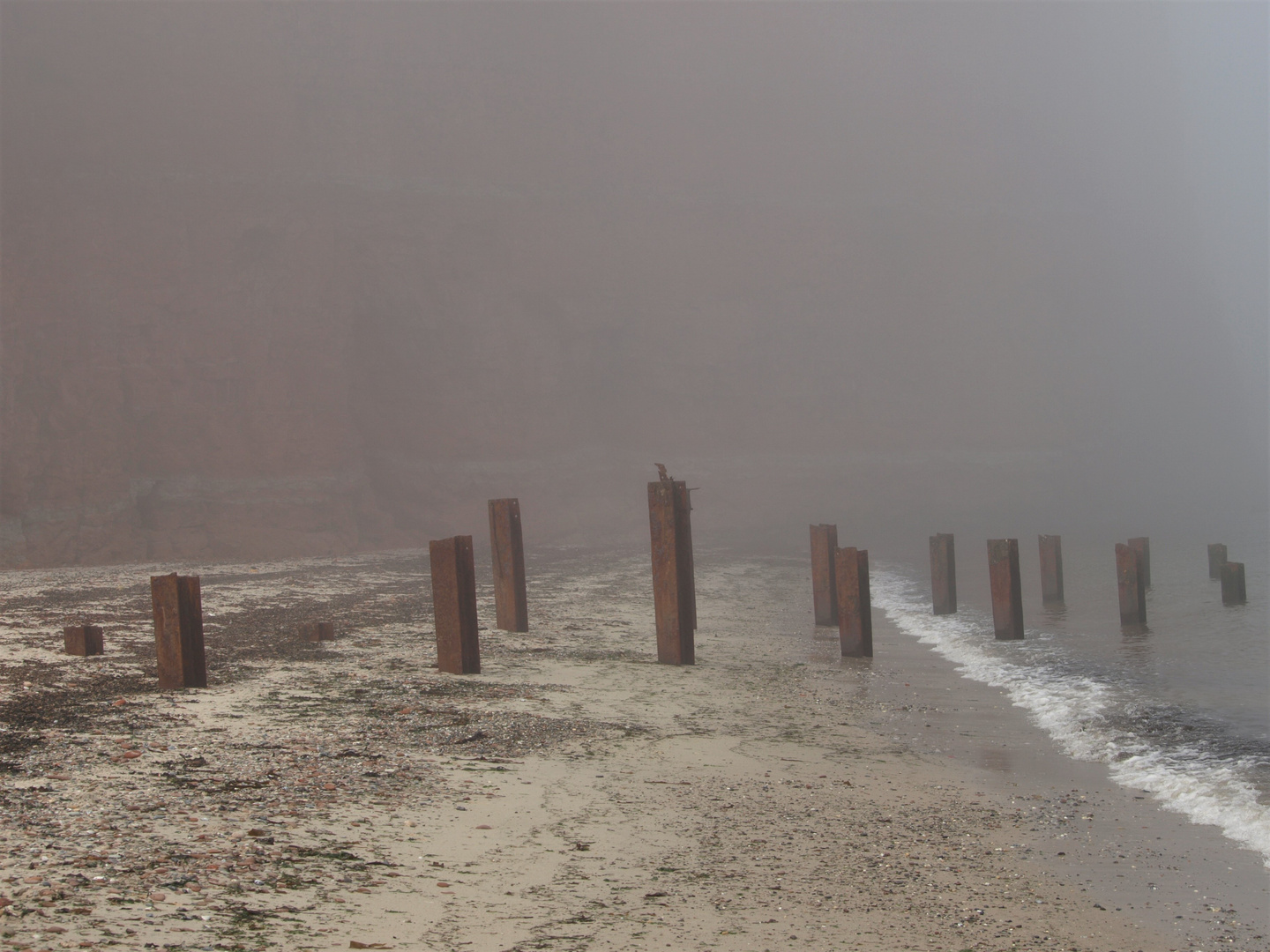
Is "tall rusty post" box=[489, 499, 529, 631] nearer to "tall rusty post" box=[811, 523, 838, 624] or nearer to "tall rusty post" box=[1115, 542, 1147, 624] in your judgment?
"tall rusty post" box=[811, 523, 838, 624]

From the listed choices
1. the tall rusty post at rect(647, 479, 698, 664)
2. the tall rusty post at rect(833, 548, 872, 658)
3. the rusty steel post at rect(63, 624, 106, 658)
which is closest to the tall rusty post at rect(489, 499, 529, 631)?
the tall rusty post at rect(647, 479, 698, 664)

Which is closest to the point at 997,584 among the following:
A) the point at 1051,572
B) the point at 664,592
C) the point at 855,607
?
the point at 855,607

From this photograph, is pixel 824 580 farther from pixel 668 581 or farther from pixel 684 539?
pixel 668 581

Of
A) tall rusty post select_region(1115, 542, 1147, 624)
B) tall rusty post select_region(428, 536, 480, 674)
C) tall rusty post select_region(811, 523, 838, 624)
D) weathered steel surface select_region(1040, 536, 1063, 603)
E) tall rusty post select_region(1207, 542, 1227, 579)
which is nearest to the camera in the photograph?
tall rusty post select_region(428, 536, 480, 674)

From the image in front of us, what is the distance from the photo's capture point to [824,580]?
49.1ft

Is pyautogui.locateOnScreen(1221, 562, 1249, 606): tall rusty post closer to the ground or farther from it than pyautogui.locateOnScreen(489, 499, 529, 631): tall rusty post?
closer to the ground

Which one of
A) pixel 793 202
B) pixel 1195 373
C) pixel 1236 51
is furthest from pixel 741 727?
pixel 1236 51

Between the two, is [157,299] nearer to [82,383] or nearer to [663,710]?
[82,383]

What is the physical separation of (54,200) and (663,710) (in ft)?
96.7

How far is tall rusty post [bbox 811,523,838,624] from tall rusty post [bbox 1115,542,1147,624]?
3846 mm

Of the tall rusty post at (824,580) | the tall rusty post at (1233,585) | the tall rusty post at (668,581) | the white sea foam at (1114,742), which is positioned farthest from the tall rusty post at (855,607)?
the tall rusty post at (1233,585)

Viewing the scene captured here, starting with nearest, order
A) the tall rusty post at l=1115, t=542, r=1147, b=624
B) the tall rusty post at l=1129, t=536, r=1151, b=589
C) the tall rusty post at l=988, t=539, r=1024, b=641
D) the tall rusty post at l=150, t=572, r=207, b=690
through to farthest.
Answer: the tall rusty post at l=150, t=572, r=207, b=690 → the tall rusty post at l=988, t=539, r=1024, b=641 → the tall rusty post at l=1115, t=542, r=1147, b=624 → the tall rusty post at l=1129, t=536, r=1151, b=589

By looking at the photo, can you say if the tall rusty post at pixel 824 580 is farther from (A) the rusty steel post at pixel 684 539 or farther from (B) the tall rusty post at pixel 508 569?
(B) the tall rusty post at pixel 508 569

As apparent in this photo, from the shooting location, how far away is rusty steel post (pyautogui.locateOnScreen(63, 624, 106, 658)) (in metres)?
8.77
